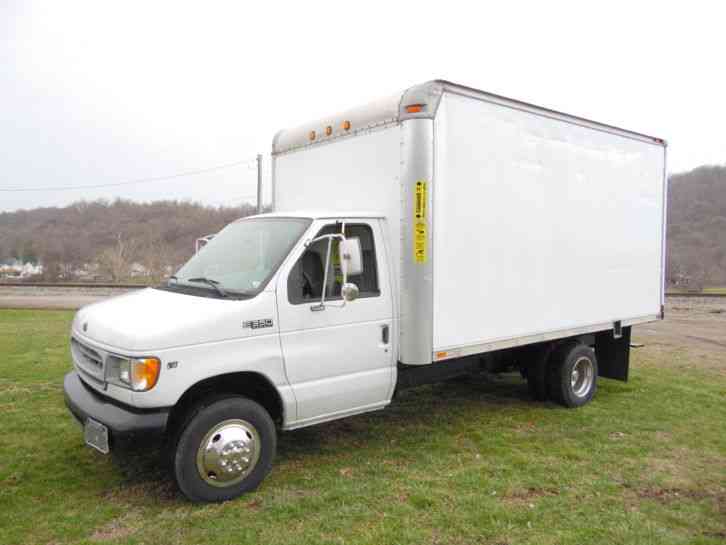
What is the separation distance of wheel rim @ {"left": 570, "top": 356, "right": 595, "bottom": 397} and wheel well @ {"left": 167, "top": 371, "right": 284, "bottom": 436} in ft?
13.5

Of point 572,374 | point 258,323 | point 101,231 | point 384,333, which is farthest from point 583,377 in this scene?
point 101,231

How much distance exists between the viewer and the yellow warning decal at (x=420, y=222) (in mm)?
4836

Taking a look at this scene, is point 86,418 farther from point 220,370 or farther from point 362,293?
point 362,293

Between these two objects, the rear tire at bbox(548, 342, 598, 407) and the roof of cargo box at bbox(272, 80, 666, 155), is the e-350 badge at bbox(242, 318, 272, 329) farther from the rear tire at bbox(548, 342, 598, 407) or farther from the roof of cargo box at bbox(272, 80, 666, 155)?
the rear tire at bbox(548, 342, 598, 407)

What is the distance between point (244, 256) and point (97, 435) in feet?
5.76

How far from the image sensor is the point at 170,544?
3.67 m

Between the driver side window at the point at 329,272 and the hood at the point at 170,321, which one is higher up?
the driver side window at the point at 329,272

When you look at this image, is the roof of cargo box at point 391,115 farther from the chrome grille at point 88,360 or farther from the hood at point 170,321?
→ the chrome grille at point 88,360

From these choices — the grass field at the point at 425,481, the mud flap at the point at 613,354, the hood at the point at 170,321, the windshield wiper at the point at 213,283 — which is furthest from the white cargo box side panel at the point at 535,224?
the windshield wiper at the point at 213,283

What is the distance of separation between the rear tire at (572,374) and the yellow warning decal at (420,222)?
9.65ft

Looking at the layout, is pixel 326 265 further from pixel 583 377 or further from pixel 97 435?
pixel 583 377

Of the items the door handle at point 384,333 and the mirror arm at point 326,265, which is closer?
the mirror arm at point 326,265

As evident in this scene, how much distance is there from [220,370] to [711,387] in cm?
720

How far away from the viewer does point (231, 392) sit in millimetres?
4434
